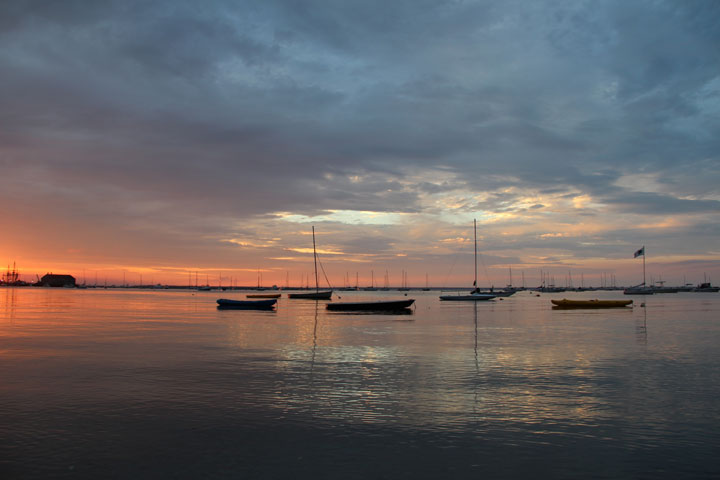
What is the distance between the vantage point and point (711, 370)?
24562 mm

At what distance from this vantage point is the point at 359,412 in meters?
16.7

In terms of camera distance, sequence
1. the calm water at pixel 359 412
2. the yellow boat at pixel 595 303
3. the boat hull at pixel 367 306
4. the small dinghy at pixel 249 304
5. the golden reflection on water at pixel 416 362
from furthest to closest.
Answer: the yellow boat at pixel 595 303, the small dinghy at pixel 249 304, the boat hull at pixel 367 306, the golden reflection on water at pixel 416 362, the calm water at pixel 359 412

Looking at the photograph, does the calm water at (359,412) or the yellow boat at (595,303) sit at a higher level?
the calm water at (359,412)

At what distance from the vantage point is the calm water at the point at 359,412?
1221 centimetres

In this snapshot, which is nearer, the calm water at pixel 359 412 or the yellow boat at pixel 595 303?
the calm water at pixel 359 412

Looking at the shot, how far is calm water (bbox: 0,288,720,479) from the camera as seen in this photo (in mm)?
12211

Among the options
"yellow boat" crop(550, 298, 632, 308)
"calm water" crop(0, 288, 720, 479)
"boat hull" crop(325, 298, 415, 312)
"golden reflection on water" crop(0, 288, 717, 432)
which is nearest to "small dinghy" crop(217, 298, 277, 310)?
"boat hull" crop(325, 298, 415, 312)

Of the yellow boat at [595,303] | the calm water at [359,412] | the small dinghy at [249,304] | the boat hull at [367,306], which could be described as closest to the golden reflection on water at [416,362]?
the calm water at [359,412]

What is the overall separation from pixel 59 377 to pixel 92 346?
37.4 feet

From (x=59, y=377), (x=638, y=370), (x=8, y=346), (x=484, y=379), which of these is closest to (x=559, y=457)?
(x=484, y=379)

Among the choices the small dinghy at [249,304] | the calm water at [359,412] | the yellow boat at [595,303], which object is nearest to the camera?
the calm water at [359,412]

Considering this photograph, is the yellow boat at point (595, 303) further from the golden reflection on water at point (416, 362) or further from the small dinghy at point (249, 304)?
the small dinghy at point (249, 304)

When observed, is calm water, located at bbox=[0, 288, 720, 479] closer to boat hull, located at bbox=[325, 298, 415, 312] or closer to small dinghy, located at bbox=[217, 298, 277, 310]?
boat hull, located at bbox=[325, 298, 415, 312]

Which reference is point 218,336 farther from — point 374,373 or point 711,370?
point 711,370
